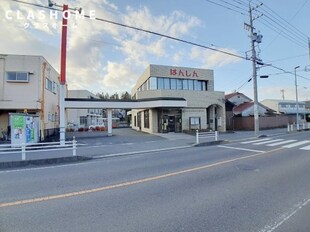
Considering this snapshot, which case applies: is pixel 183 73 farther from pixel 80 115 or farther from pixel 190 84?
pixel 80 115

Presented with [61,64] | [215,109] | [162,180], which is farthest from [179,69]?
[162,180]

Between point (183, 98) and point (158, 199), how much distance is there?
25.7m

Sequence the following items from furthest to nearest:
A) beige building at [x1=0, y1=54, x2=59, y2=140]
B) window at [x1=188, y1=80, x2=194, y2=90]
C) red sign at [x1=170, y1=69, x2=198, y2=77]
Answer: window at [x1=188, y1=80, x2=194, y2=90], red sign at [x1=170, y1=69, x2=198, y2=77], beige building at [x1=0, y1=54, x2=59, y2=140]

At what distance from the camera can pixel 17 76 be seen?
21484mm

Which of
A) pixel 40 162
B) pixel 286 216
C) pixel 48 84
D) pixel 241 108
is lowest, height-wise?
pixel 286 216

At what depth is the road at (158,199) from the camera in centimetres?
420

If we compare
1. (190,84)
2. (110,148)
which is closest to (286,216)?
(110,148)

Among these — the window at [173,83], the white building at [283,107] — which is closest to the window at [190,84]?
the window at [173,83]

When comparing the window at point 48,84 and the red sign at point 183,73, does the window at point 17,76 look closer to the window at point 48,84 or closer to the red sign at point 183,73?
the window at point 48,84

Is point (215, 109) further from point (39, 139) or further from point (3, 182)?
point (3, 182)

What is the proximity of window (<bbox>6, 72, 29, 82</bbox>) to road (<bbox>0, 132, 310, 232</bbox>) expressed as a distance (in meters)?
15.1

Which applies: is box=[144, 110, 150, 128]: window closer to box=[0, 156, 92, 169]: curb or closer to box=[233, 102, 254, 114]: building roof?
box=[233, 102, 254, 114]: building roof

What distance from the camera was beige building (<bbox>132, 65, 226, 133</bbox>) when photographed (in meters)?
31.0

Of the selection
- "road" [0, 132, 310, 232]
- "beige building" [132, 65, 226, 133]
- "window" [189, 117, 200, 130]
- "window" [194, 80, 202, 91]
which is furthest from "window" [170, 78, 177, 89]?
"road" [0, 132, 310, 232]
